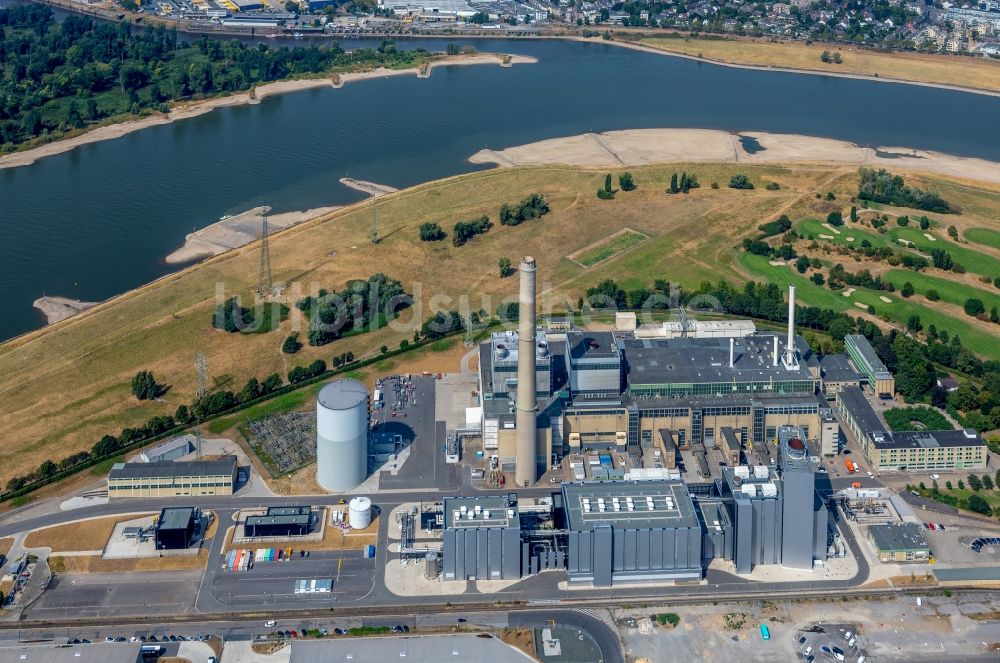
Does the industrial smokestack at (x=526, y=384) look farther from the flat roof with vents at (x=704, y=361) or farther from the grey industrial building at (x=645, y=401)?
the flat roof with vents at (x=704, y=361)

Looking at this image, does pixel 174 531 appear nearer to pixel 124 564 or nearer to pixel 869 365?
pixel 124 564

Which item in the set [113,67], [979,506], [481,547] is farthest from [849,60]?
[481,547]

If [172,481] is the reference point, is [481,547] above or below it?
below

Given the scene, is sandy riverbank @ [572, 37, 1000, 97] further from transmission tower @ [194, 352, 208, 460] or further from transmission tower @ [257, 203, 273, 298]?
transmission tower @ [194, 352, 208, 460]

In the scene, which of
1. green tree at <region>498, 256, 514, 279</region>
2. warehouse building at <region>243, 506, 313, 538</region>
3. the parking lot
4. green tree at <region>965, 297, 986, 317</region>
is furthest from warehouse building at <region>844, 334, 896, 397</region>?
warehouse building at <region>243, 506, 313, 538</region>

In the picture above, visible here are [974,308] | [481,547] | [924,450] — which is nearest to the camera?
[481,547]
